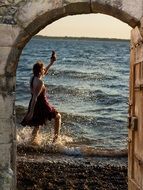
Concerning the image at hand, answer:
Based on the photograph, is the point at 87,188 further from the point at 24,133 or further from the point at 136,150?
the point at 24,133

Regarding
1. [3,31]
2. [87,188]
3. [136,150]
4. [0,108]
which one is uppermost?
[3,31]

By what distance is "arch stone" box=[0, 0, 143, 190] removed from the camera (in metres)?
5.84

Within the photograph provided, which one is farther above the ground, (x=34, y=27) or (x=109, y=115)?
(x=34, y=27)

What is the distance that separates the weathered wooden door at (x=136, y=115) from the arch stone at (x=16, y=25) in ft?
A: 1.29

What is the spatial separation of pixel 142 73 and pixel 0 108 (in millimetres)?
1621

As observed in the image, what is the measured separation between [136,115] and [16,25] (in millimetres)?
1790

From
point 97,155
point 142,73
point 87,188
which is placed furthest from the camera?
point 97,155

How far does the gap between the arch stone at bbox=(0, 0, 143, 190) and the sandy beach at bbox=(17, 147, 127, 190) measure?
215cm

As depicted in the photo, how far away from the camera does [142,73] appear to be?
6207mm

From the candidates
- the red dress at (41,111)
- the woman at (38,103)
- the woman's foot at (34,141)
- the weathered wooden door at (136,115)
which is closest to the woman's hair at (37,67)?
the woman at (38,103)

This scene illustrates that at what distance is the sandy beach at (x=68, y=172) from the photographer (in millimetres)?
8422

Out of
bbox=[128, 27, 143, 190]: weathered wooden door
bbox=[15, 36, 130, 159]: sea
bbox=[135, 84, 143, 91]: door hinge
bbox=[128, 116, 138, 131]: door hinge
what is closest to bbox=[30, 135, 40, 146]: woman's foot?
bbox=[15, 36, 130, 159]: sea

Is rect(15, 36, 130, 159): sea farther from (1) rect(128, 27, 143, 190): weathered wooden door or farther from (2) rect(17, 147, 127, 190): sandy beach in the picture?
(1) rect(128, 27, 143, 190): weathered wooden door

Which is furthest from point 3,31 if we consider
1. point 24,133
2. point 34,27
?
point 24,133
